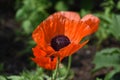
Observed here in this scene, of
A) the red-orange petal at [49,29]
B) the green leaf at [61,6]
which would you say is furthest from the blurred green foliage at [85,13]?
the red-orange petal at [49,29]

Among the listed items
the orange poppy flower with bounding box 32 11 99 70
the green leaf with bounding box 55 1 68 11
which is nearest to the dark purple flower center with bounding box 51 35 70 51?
the orange poppy flower with bounding box 32 11 99 70

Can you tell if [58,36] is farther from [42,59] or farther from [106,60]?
[106,60]

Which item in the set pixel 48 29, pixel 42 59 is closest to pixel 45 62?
pixel 42 59

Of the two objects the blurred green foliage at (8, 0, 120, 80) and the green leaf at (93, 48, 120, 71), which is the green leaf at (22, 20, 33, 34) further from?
the green leaf at (93, 48, 120, 71)

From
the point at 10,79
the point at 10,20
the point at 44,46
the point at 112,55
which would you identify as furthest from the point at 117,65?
the point at 10,20

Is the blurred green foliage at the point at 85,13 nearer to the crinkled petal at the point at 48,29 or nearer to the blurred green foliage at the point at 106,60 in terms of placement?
the blurred green foliage at the point at 106,60

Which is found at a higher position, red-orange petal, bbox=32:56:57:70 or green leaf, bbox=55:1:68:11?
green leaf, bbox=55:1:68:11

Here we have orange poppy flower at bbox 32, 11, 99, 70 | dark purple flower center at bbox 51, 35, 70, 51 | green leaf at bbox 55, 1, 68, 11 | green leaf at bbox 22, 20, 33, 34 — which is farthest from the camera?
green leaf at bbox 55, 1, 68, 11
